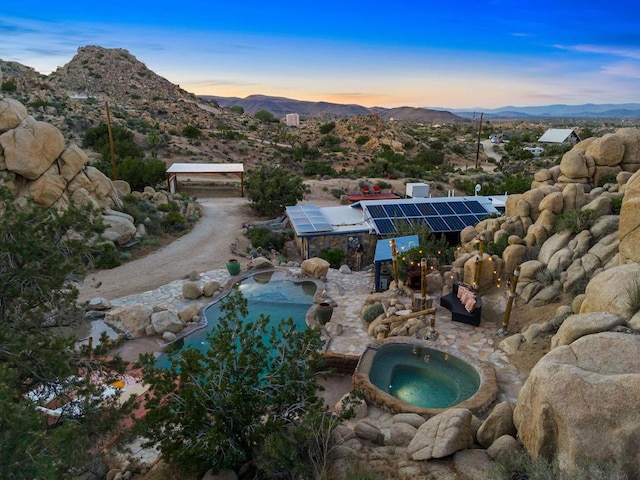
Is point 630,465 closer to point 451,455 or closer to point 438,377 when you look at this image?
point 451,455

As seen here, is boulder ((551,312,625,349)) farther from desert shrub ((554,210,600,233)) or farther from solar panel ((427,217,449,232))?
solar panel ((427,217,449,232))

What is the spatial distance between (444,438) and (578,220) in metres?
9.25

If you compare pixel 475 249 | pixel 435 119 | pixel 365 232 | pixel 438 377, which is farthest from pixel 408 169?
pixel 435 119

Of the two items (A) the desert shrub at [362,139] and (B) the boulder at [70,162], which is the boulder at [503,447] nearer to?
(B) the boulder at [70,162]

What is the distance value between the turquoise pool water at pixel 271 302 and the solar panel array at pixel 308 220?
Answer: 11.6 feet

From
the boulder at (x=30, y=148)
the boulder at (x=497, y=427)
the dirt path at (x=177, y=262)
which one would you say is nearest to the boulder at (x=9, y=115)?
the boulder at (x=30, y=148)

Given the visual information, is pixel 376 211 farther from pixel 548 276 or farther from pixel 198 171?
pixel 198 171

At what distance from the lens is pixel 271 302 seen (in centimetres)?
1543

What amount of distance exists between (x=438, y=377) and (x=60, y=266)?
819 centimetres

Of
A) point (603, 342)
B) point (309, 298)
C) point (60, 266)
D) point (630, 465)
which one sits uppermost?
point (60, 266)

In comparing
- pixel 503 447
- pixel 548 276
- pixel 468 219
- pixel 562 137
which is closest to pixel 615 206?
pixel 548 276

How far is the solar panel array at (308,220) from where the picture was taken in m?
20.4

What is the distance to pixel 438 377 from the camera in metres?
10.2

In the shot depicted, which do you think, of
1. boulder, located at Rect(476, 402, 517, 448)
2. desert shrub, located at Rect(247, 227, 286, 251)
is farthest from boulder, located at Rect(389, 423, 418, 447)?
desert shrub, located at Rect(247, 227, 286, 251)
